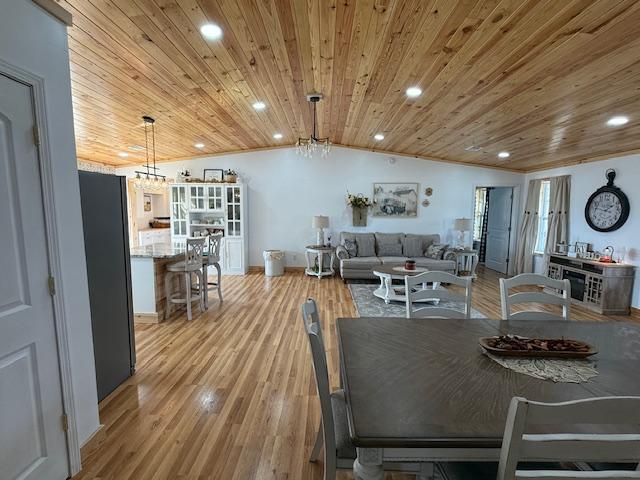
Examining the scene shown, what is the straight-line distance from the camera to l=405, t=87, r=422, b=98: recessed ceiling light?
3.10 metres

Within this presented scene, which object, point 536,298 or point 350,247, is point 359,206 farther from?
point 536,298

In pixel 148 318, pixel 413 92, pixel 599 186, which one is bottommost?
pixel 148 318

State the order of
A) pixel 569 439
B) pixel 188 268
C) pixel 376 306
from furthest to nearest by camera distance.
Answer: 1. pixel 376 306
2. pixel 188 268
3. pixel 569 439

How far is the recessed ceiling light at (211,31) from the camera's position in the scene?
2.14 m

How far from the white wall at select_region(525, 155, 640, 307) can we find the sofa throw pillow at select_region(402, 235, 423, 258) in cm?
259

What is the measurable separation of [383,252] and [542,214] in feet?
10.9

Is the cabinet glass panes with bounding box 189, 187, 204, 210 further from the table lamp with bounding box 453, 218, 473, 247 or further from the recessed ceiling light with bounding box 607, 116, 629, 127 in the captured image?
the recessed ceiling light with bounding box 607, 116, 629, 127

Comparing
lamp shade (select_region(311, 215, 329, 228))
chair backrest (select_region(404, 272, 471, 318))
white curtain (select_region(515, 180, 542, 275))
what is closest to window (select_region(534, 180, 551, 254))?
white curtain (select_region(515, 180, 542, 275))

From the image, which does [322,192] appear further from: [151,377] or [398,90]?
[151,377]

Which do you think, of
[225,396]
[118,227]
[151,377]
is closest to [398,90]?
[118,227]

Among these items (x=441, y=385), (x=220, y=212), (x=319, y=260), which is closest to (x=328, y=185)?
(x=319, y=260)

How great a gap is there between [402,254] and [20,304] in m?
5.99

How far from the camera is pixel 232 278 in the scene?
6.39 metres

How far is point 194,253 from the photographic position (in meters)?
4.01
